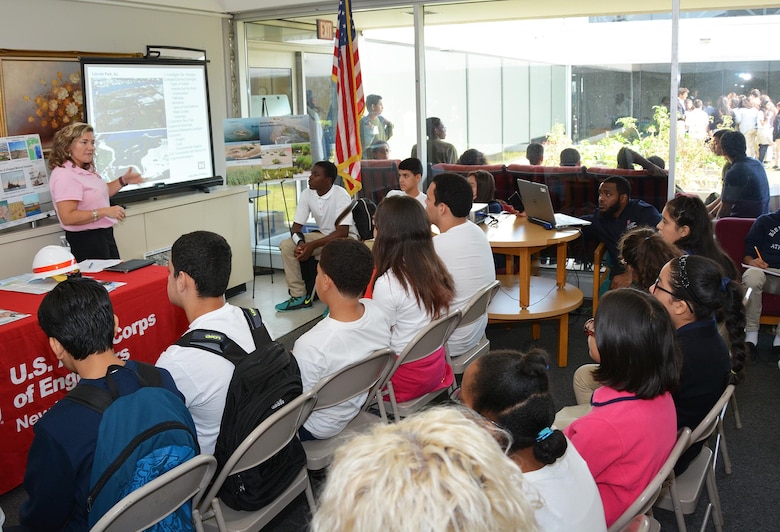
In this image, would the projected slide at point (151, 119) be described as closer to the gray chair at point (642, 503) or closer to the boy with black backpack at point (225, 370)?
the boy with black backpack at point (225, 370)

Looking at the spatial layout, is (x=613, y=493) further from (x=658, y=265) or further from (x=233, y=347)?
(x=658, y=265)

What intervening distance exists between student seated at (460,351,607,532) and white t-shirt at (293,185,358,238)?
163 inches

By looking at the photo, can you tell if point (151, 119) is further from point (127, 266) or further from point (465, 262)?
point (465, 262)

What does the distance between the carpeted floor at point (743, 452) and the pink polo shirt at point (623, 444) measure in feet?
3.00

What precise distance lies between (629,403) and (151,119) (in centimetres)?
482

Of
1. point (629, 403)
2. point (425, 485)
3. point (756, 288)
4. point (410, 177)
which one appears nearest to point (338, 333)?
point (629, 403)

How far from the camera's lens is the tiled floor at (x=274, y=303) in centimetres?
554

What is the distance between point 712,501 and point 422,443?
2.18 metres

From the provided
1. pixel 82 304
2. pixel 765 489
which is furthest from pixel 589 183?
pixel 82 304

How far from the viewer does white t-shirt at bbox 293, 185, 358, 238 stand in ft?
19.4

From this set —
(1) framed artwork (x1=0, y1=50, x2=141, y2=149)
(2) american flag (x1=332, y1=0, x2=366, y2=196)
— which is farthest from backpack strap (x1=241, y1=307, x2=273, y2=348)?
(2) american flag (x1=332, y1=0, x2=366, y2=196)

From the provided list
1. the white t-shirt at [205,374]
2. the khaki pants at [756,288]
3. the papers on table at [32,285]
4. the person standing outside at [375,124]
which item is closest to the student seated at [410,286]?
the white t-shirt at [205,374]

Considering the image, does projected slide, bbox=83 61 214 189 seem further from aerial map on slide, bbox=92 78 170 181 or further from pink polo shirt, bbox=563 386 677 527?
pink polo shirt, bbox=563 386 677 527

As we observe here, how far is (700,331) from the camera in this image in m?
2.48
